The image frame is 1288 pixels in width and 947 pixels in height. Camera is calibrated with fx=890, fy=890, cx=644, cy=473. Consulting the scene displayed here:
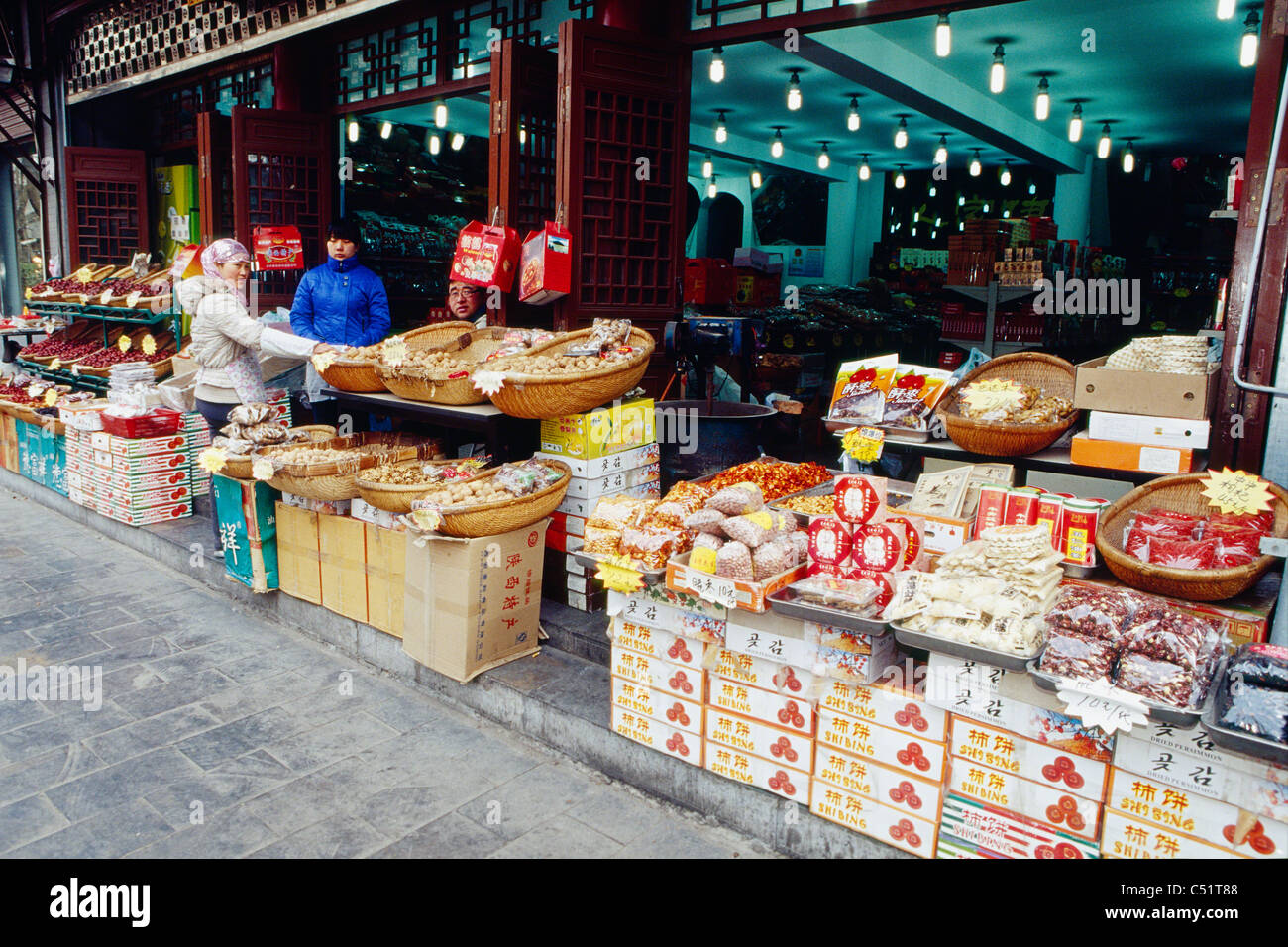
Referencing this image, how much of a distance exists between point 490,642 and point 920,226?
47.5 ft

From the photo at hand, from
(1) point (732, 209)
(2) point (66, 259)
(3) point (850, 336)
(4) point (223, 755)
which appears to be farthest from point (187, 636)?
(1) point (732, 209)

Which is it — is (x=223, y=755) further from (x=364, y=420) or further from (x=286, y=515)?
(x=364, y=420)

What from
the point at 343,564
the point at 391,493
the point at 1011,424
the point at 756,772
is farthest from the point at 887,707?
the point at 343,564

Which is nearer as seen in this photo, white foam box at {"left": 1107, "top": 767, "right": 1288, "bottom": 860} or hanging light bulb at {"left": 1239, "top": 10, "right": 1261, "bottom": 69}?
white foam box at {"left": 1107, "top": 767, "right": 1288, "bottom": 860}

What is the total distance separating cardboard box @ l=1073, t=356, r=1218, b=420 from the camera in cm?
328

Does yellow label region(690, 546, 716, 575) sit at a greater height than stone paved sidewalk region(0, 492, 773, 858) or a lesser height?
greater

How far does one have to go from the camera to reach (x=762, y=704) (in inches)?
122

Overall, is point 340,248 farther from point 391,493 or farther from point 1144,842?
point 1144,842

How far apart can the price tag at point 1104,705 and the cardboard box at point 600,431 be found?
2624mm

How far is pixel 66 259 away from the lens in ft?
34.5

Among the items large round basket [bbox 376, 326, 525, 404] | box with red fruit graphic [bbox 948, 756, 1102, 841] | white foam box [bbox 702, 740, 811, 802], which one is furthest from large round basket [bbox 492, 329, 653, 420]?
box with red fruit graphic [bbox 948, 756, 1102, 841]

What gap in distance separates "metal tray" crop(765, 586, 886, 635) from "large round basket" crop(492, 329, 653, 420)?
5.58 ft

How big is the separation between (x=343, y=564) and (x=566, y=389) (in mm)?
1633

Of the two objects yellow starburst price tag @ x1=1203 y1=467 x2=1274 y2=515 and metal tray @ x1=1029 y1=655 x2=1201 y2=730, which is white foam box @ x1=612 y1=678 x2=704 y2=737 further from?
yellow starburst price tag @ x1=1203 y1=467 x2=1274 y2=515
